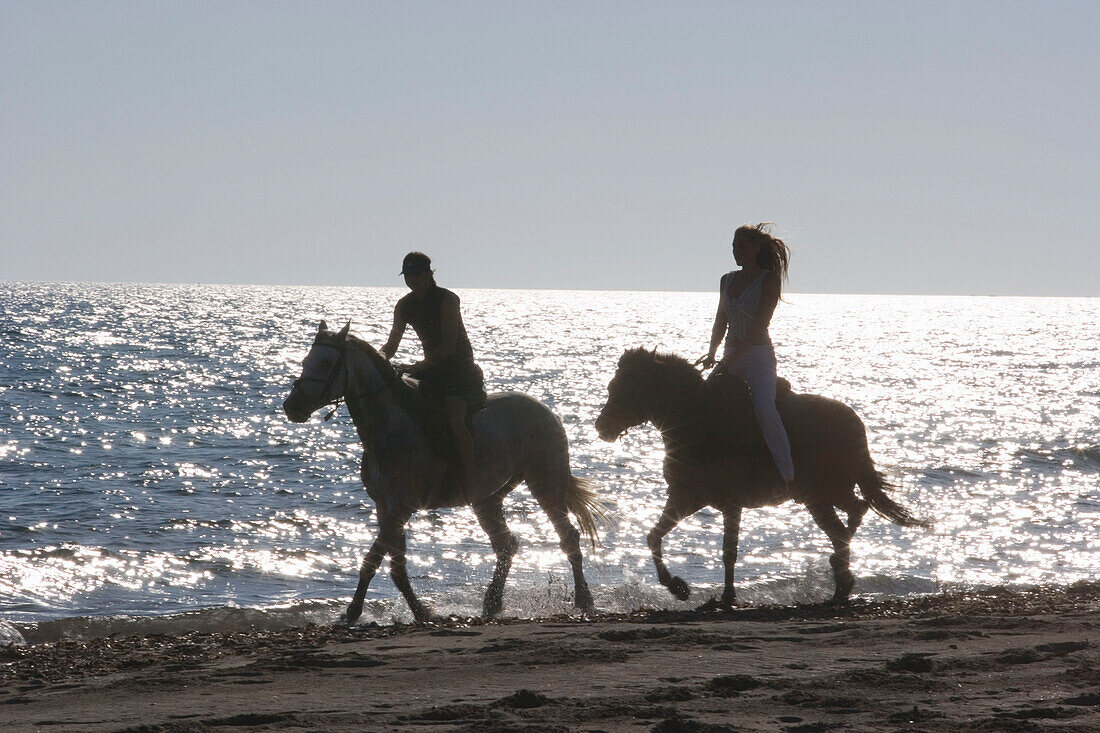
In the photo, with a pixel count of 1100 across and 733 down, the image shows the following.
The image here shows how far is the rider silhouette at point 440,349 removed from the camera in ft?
30.1

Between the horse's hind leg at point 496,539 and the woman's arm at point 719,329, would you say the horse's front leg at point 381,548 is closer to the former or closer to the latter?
the horse's hind leg at point 496,539

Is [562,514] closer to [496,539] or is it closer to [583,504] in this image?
[583,504]

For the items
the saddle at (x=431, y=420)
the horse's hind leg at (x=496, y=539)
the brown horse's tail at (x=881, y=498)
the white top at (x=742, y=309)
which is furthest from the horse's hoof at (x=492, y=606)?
the brown horse's tail at (x=881, y=498)

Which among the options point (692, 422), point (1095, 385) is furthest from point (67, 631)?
point (1095, 385)

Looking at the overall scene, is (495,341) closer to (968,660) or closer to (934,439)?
(934,439)

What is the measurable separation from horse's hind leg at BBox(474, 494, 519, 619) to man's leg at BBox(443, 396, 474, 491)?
0.87m

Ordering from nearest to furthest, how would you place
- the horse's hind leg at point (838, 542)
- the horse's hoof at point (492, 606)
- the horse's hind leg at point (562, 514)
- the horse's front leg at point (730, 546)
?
the horse's front leg at point (730, 546)
the horse's hind leg at point (838, 542)
the horse's hoof at point (492, 606)
the horse's hind leg at point (562, 514)

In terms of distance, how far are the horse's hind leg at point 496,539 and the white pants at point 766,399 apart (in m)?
2.73

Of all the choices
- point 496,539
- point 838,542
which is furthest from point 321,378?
point 838,542

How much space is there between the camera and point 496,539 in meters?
10.4

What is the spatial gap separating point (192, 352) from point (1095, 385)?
52520 millimetres

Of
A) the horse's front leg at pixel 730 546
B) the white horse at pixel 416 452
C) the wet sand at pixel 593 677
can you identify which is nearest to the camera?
the wet sand at pixel 593 677

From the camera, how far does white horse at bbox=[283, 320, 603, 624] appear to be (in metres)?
8.79

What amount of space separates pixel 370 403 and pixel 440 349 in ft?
2.47
